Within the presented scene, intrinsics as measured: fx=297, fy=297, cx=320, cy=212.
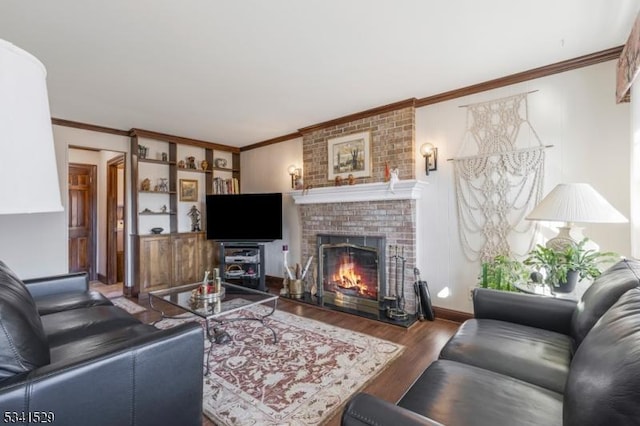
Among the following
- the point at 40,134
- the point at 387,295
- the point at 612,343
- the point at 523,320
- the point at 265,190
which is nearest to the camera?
the point at 40,134

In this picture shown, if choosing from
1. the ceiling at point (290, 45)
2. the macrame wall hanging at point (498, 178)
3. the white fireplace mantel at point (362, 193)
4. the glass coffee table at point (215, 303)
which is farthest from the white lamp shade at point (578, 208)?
the glass coffee table at point (215, 303)

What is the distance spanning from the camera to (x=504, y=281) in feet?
8.15

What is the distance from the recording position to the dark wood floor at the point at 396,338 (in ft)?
6.68

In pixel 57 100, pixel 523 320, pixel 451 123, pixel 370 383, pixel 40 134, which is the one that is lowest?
pixel 370 383

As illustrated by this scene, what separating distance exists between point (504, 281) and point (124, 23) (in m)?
3.42

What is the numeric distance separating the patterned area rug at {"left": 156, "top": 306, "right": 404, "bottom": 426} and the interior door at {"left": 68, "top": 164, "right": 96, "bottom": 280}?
349 cm

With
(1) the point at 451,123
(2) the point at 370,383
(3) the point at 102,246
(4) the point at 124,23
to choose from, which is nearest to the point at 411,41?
(1) the point at 451,123

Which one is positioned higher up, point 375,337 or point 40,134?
point 40,134

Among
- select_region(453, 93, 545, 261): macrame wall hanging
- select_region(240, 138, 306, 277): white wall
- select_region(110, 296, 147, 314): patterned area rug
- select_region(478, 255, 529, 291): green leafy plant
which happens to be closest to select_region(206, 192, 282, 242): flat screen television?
select_region(240, 138, 306, 277): white wall

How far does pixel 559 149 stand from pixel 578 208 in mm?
970

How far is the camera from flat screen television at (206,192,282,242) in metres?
4.58

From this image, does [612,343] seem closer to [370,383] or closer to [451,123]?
[370,383]

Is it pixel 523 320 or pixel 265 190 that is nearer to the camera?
pixel 523 320

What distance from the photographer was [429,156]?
3.35m
